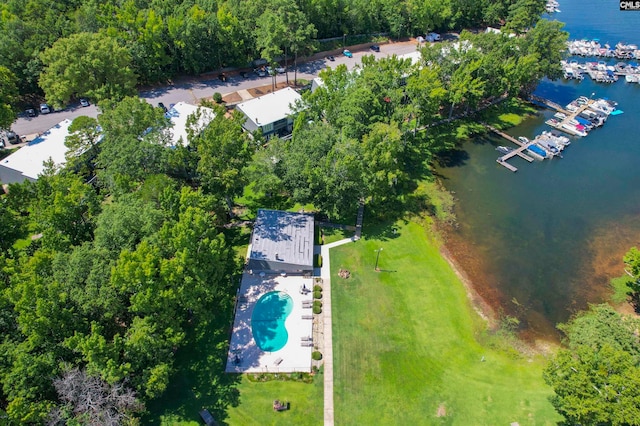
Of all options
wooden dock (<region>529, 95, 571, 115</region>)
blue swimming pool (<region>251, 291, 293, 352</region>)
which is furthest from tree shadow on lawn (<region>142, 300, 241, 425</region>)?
wooden dock (<region>529, 95, 571, 115</region>)

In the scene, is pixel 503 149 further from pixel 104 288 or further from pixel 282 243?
pixel 104 288

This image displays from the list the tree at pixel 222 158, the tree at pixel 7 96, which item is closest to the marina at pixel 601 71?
the tree at pixel 222 158

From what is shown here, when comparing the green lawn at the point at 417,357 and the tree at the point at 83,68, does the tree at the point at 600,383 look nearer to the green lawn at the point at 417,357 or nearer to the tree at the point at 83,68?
the green lawn at the point at 417,357

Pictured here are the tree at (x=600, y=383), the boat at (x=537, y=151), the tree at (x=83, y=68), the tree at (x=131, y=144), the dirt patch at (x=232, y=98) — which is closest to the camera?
the tree at (x=600, y=383)

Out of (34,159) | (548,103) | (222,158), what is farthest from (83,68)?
(548,103)

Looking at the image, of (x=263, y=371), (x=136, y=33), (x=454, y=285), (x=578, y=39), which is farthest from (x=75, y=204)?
(x=578, y=39)
